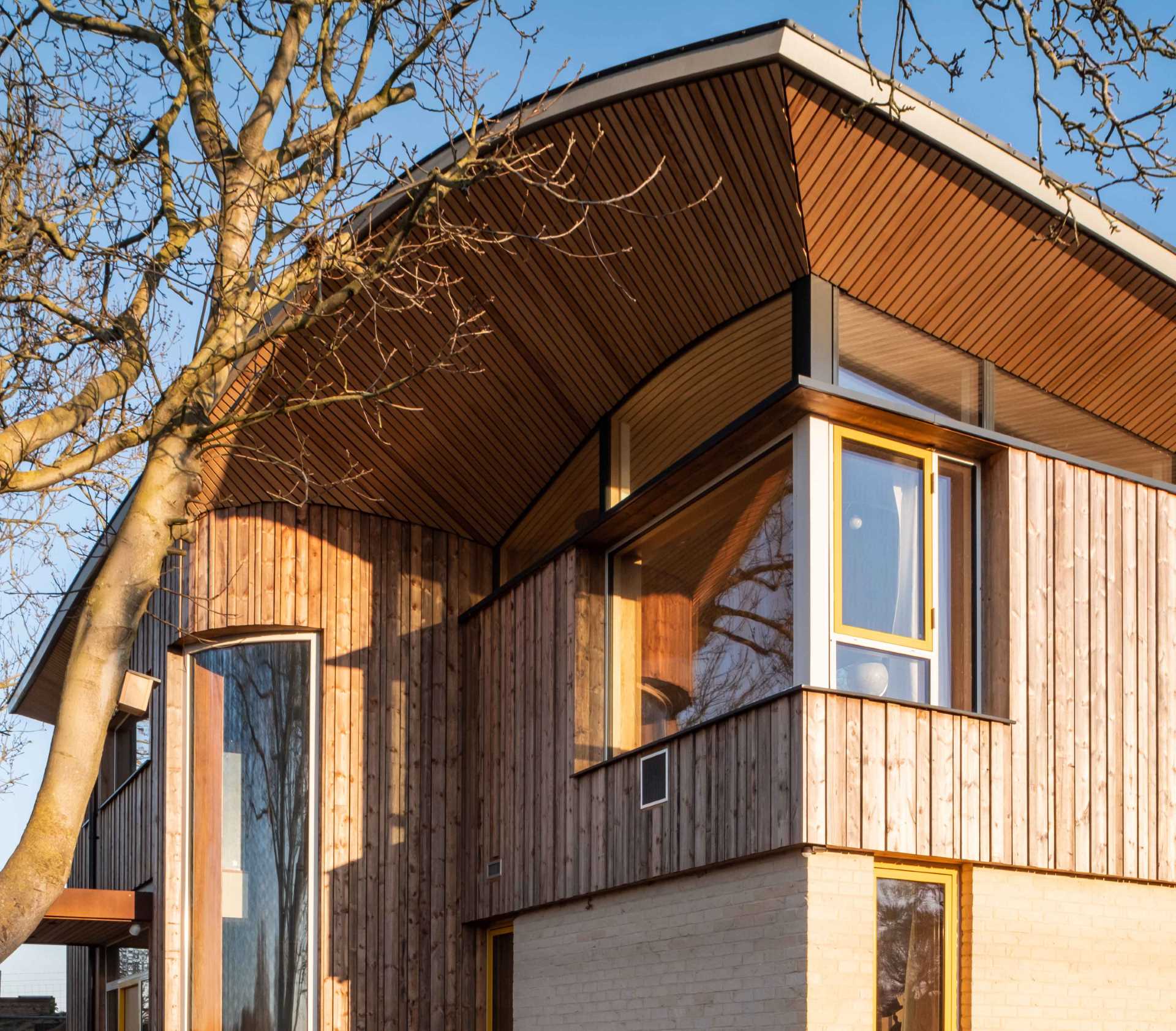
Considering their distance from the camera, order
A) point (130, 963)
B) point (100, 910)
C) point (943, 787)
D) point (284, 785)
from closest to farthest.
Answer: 1. point (943, 787)
2. point (284, 785)
3. point (100, 910)
4. point (130, 963)

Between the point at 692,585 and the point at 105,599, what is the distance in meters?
4.29

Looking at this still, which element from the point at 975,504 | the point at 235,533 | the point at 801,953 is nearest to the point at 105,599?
the point at 801,953

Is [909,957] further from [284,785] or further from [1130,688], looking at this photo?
[284,785]

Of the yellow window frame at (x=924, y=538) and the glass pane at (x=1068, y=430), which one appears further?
the glass pane at (x=1068, y=430)

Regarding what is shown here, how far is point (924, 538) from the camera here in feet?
28.5

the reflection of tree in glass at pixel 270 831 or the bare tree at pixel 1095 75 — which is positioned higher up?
the bare tree at pixel 1095 75

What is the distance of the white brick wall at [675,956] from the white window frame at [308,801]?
1697mm

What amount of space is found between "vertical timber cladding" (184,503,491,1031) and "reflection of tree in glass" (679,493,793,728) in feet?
11.3

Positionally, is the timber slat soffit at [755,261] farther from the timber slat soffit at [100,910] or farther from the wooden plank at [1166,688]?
the timber slat soffit at [100,910]

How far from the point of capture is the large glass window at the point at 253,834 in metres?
11.8

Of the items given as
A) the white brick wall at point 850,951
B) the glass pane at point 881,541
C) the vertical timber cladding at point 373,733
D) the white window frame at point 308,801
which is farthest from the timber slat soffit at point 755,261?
the white brick wall at point 850,951

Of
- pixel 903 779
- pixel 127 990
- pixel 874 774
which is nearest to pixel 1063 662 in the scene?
pixel 903 779

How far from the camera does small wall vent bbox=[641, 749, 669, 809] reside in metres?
9.18

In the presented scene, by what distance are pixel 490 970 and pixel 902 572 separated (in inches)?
212
